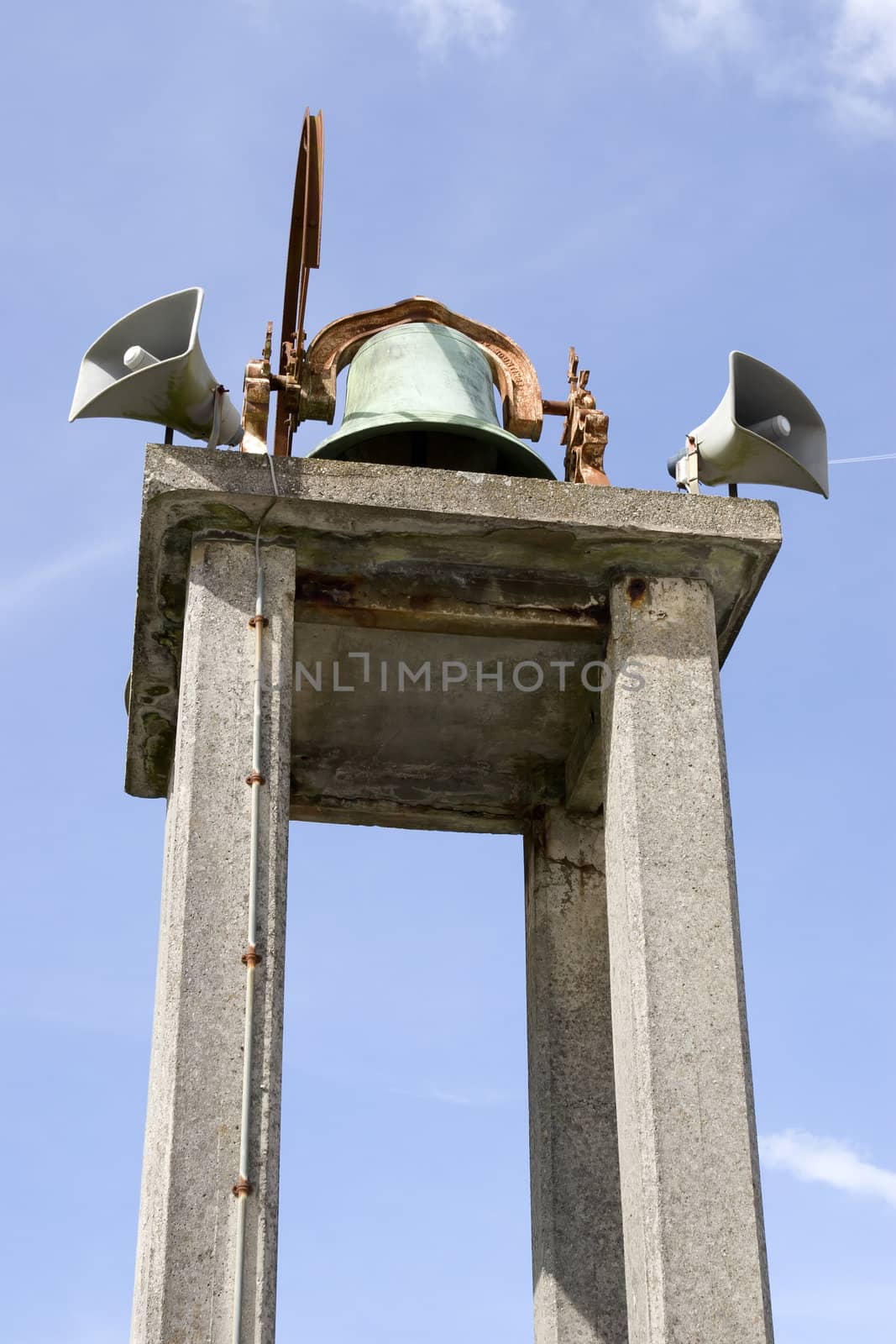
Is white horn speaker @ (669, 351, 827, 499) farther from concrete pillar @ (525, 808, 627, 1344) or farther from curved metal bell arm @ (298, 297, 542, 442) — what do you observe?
concrete pillar @ (525, 808, 627, 1344)

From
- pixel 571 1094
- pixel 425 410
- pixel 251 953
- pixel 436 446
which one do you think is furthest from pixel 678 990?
pixel 436 446

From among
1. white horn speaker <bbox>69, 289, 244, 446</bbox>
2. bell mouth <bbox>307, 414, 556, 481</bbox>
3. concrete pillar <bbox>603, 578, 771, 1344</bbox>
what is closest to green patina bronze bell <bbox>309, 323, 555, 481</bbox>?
bell mouth <bbox>307, 414, 556, 481</bbox>

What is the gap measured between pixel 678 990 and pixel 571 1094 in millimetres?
1823

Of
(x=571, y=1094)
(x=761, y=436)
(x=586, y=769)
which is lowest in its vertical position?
(x=571, y=1094)

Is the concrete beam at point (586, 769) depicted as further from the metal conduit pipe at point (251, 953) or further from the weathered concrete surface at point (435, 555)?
the metal conduit pipe at point (251, 953)

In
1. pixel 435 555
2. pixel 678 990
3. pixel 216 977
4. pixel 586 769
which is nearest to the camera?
pixel 216 977

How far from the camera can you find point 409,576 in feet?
31.6

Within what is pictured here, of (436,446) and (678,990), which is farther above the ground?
(436,446)

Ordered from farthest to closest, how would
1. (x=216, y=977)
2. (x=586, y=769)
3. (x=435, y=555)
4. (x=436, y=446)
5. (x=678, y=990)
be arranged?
1. (x=436, y=446)
2. (x=586, y=769)
3. (x=435, y=555)
4. (x=678, y=990)
5. (x=216, y=977)

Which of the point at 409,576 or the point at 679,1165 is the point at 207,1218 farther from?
the point at 409,576

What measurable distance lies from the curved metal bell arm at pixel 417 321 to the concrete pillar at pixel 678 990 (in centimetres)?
171

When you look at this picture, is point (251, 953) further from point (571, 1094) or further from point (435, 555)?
point (571, 1094)

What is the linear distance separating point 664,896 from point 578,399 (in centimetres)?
283

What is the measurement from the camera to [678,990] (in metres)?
8.52
